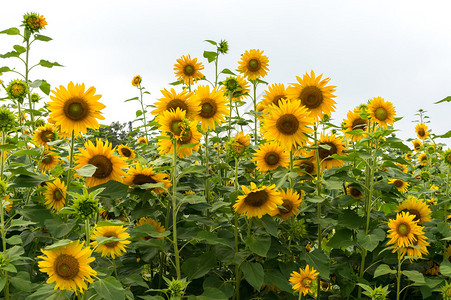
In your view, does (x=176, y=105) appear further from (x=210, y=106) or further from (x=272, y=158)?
(x=272, y=158)

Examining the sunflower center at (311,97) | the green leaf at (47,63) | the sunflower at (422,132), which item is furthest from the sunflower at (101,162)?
the sunflower at (422,132)

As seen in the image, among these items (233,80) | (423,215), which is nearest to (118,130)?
(233,80)

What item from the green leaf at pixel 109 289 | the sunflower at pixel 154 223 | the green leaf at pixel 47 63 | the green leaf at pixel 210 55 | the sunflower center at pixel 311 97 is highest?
the green leaf at pixel 210 55

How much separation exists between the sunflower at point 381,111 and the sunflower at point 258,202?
3.51ft

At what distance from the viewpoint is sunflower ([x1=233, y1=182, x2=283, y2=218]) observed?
2.14 m

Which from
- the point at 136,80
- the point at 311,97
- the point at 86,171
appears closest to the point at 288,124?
the point at 311,97

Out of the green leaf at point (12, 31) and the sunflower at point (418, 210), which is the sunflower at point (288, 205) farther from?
the green leaf at point (12, 31)

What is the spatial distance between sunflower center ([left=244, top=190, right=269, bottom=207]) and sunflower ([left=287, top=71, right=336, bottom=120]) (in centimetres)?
72

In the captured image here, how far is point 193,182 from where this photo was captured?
8.84 ft

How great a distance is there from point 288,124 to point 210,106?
0.50 meters

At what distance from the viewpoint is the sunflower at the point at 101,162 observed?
7.27 ft

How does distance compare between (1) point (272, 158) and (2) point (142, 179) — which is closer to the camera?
(2) point (142, 179)

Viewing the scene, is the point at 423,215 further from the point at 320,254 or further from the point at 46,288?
the point at 46,288

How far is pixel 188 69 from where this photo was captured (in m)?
3.68
